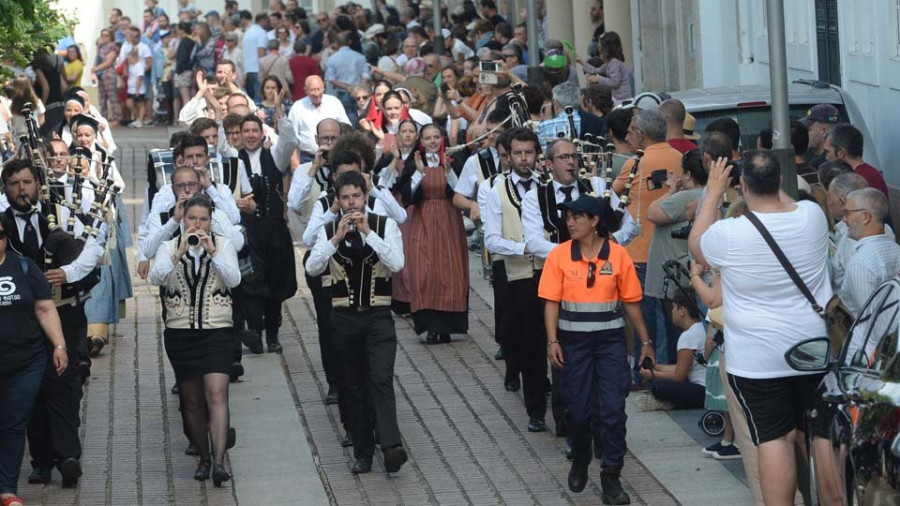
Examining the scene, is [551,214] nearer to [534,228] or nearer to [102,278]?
[534,228]

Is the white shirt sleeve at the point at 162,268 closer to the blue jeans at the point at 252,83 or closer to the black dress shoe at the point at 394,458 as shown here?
the black dress shoe at the point at 394,458

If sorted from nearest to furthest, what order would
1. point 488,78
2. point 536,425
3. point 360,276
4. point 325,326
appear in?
point 360,276
point 536,425
point 325,326
point 488,78

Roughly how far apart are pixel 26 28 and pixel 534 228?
145 inches

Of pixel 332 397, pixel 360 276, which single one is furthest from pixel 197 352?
pixel 332 397

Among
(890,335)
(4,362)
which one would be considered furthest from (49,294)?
(890,335)

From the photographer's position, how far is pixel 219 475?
34.3 feet

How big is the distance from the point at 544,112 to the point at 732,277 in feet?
23.8

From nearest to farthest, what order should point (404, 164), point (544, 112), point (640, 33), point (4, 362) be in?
point (4, 362), point (404, 164), point (544, 112), point (640, 33)

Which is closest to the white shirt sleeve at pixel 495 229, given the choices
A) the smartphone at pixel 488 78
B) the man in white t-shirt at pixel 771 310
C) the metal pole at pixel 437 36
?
the man in white t-shirt at pixel 771 310

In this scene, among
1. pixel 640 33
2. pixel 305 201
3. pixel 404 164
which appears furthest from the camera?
pixel 640 33

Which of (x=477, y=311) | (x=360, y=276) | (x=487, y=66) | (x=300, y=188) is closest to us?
(x=360, y=276)

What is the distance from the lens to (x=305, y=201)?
1262 cm

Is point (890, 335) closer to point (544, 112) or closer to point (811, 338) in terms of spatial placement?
point (811, 338)

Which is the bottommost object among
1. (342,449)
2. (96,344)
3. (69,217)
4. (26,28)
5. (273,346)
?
(342,449)
